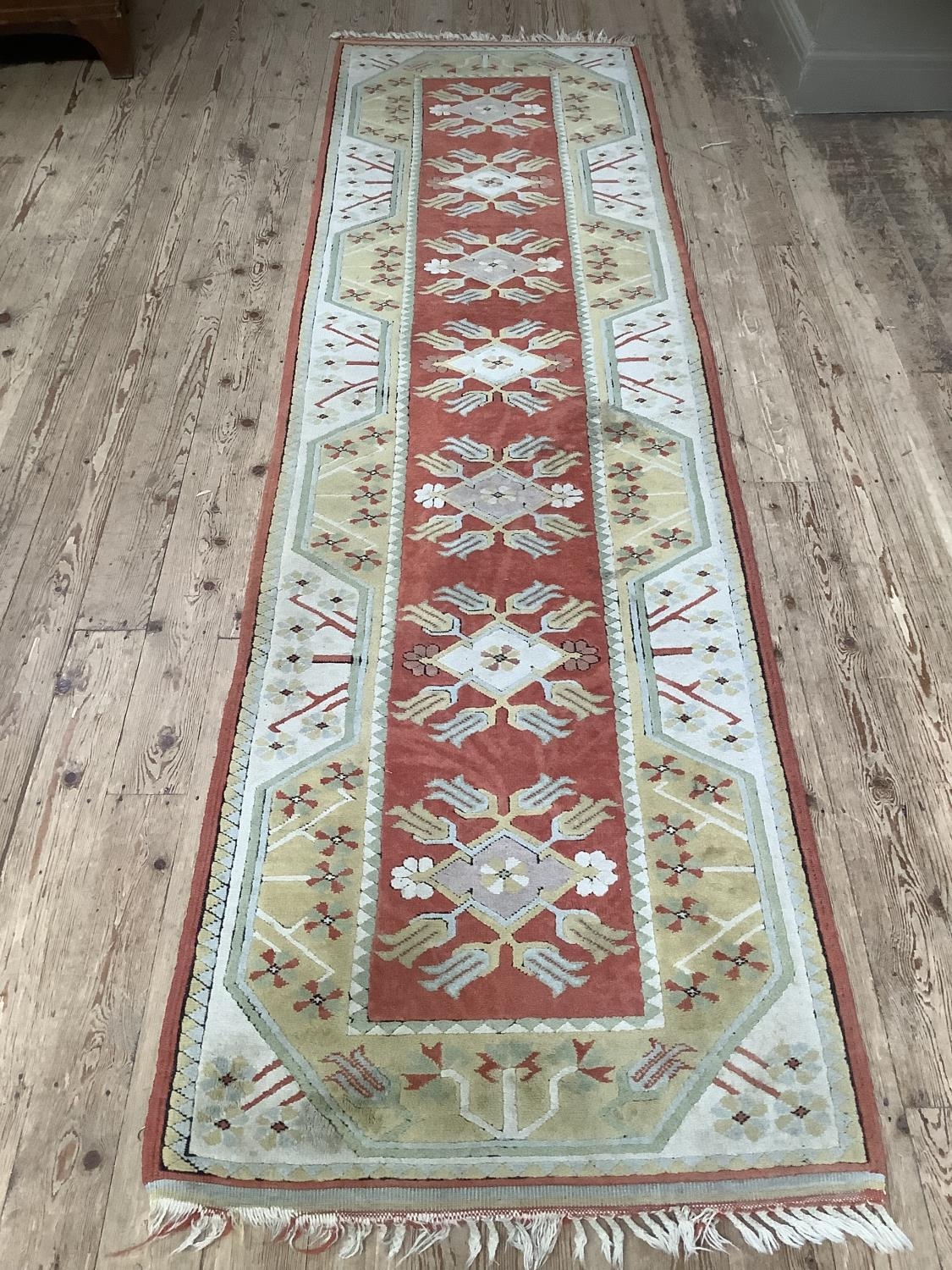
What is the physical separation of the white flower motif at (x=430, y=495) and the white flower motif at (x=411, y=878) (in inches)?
28.6

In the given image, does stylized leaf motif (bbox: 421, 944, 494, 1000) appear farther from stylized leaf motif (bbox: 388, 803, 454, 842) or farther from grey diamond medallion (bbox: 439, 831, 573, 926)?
stylized leaf motif (bbox: 388, 803, 454, 842)

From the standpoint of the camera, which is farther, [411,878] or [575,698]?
[575,698]

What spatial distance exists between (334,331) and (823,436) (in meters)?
1.01

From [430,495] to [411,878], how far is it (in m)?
0.78

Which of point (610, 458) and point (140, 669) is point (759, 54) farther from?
point (140, 669)

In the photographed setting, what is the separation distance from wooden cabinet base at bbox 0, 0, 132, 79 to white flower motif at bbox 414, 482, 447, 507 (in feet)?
6.30

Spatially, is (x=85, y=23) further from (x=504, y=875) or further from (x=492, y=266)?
(x=504, y=875)

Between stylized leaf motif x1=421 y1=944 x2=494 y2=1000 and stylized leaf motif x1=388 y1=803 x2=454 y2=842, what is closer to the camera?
stylized leaf motif x1=421 y1=944 x2=494 y2=1000

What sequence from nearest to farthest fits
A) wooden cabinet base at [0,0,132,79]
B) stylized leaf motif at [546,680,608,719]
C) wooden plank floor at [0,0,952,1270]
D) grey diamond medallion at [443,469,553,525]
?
wooden plank floor at [0,0,952,1270], stylized leaf motif at [546,680,608,719], grey diamond medallion at [443,469,553,525], wooden cabinet base at [0,0,132,79]

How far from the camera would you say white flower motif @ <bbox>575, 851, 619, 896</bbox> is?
1.61 metres

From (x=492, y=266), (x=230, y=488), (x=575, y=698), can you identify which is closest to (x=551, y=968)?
(x=575, y=698)

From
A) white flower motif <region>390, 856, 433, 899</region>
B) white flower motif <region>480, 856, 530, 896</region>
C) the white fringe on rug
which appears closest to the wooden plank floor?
the white fringe on rug

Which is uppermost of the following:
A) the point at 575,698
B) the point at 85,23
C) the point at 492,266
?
the point at 85,23

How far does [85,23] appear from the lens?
321cm
